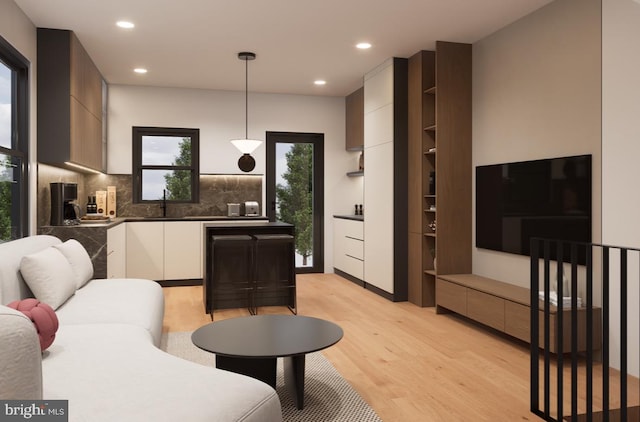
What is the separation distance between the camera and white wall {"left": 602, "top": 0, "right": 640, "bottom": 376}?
10.6 feet

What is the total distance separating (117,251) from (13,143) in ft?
5.74

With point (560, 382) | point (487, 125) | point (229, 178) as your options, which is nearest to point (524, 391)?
point (560, 382)

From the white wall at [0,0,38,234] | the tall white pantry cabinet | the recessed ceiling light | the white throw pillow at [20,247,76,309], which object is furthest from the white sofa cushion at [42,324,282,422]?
the tall white pantry cabinet

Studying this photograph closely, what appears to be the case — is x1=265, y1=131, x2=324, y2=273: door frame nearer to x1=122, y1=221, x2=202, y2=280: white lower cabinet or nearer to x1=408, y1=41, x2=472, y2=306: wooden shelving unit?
x1=122, y1=221, x2=202, y2=280: white lower cabinet

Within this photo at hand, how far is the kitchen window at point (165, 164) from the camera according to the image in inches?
273

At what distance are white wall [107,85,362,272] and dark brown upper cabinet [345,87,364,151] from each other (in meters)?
0.17

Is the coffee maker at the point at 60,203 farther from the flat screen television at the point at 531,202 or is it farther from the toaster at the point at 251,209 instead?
the flat screen television at the point at 531,202

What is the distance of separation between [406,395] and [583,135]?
231 cm

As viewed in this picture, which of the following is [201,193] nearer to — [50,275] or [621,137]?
[50,275]

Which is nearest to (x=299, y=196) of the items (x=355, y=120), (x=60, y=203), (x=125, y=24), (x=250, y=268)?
(x=355, y=120)

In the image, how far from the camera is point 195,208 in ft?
23.4

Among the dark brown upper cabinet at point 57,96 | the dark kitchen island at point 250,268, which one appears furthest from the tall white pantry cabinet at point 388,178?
the dark brown upper cabinet at point 57,96

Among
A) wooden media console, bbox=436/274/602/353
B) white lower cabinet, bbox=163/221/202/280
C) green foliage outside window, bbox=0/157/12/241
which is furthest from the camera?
white lower cabinet, bbox=163/221/202/280

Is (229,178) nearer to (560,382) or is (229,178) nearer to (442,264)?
(442,264)
